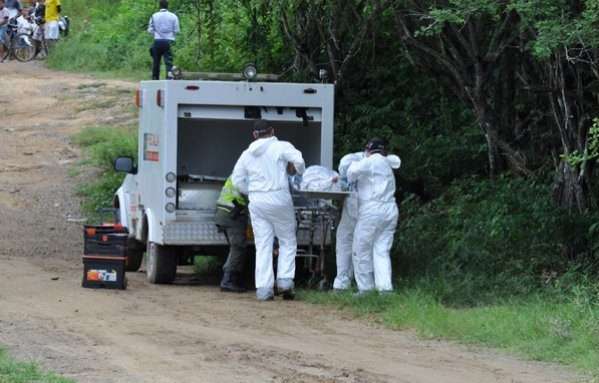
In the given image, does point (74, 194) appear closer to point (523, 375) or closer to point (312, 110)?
point (312, 110)

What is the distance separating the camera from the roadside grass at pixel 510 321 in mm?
10859

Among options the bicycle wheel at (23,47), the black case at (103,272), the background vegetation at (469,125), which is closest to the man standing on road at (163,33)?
the background vegetation at (469,125)

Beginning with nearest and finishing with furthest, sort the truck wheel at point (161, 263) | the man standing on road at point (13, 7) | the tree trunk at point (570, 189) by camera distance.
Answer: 1. the tree trunk at point (570, 189)
2. the truck wheel at point (161, 263)
3. the man standing on road at point (13, 7)

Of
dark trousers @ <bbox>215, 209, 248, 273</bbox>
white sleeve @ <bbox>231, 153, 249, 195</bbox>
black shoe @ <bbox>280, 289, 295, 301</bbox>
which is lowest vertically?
black shoe @ <bbox>280, 289, 295, 301</bbox>

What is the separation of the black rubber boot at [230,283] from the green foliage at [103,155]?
693cm

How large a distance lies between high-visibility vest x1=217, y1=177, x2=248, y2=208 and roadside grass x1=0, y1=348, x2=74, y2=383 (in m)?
5.25

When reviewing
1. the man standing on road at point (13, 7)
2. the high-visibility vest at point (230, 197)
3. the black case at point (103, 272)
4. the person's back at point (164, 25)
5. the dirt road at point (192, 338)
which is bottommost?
the dirt road at point (192, 338)

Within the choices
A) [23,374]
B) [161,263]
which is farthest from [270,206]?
[23,374]

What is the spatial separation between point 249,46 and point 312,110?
23.6 ft

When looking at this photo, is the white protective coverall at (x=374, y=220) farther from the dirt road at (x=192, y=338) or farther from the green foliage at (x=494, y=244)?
the dirt road at (x=192, y=338)

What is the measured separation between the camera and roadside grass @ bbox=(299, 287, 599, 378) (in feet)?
35.6

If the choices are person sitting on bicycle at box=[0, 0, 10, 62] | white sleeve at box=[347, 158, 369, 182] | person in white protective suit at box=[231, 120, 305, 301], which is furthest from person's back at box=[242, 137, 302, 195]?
person sitting on bicycle at box=[0, 0, 10, 62]

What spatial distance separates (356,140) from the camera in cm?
2059

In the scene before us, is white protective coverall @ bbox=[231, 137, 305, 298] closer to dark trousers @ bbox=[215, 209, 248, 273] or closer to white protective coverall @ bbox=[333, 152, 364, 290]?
dark trousers @ bbox=[215, 209, 248, 273]
